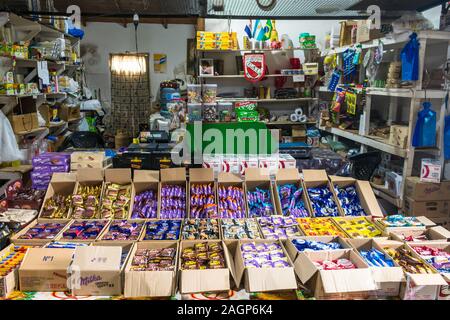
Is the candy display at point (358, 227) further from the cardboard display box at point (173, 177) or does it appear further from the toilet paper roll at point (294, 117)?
the toilet paper roll at point (294, 117)

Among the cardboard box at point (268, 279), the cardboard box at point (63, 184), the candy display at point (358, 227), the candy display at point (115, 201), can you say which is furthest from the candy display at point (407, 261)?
the cardboard box at point (63, 184)

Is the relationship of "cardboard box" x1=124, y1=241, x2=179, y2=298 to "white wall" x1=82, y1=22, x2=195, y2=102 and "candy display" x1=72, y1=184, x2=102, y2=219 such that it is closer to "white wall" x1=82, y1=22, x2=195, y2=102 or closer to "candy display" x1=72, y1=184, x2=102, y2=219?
"candy display" x1=72, y1=184, x2=102, y2=219

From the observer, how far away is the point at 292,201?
290cm

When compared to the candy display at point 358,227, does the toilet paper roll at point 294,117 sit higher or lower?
higher

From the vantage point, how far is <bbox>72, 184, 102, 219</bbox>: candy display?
269 cm

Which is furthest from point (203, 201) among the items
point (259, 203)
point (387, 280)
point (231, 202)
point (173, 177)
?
point (387, 280)

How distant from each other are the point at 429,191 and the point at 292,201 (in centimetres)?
187

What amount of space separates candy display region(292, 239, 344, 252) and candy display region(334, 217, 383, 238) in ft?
0.61

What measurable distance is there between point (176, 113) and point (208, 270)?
429cm

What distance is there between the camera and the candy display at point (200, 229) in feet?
7.89

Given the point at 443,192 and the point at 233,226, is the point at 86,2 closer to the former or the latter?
the point at 233,226

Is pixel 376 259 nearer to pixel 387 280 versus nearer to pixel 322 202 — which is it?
pixel 387 280

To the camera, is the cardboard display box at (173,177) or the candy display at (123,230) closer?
the candy display at (123,230)

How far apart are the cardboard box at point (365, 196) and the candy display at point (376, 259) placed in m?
0.57
